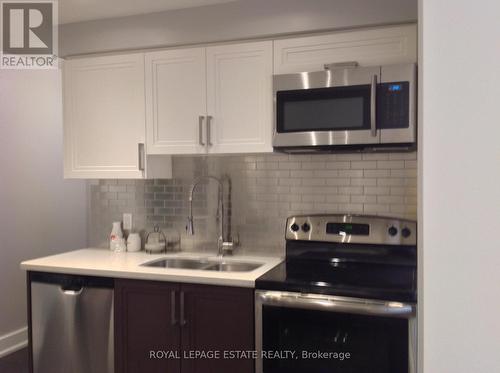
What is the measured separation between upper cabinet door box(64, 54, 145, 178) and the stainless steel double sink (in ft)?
1.77

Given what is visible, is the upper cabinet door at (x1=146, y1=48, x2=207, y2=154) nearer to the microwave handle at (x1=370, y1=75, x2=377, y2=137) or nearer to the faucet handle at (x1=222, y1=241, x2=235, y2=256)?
the faucet handle at (x1=222, y1=241, x2=235, y2=256)

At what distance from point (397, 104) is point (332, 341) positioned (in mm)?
1127

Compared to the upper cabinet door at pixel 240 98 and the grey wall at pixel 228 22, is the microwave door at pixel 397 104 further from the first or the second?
the upper cabinet door at pixel 240 98

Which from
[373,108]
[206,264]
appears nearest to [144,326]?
[206,264]

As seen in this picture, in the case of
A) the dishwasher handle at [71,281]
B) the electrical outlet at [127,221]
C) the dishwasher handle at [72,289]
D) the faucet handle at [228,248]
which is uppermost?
the electrical outlet at [127,221]

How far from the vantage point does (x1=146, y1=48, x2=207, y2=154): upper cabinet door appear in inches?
99.6

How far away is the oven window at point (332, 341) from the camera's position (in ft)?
6.16

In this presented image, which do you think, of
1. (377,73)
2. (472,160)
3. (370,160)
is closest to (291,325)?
(370,160)

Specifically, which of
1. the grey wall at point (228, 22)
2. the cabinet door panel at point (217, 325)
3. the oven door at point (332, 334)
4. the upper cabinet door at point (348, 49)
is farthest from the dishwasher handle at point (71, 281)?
the upper cabinet door at point (348, 49)

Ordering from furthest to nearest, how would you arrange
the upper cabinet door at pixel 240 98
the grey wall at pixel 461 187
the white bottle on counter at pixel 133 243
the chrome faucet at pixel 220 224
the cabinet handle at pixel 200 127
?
the white bottle on counter at pixel 133 243, the chrome faucet at pixel 220 224, the cabinet handle at pixel 200 127, the upper cabinet door at pixel 240 98, the grey wall at pixel 461 187

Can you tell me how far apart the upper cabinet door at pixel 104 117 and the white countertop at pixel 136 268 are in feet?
1.66

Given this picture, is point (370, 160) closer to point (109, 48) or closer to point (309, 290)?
point (309, 290)

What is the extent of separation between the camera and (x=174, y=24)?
254 centimetres

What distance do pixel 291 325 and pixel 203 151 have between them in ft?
3.49
